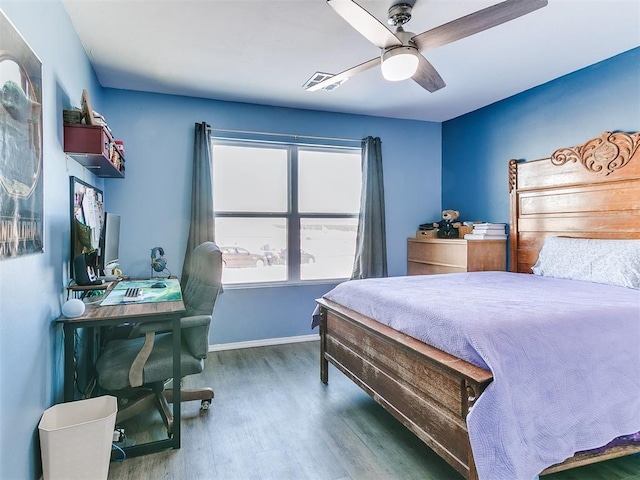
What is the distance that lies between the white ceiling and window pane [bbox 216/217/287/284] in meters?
1.28

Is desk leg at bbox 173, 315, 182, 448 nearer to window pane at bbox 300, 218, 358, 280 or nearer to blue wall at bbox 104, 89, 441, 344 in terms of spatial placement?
blue wall at bbox 104, 89, 441, 344

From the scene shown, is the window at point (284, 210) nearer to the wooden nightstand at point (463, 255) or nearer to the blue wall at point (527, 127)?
the wooden nightstand at point (463, 255)

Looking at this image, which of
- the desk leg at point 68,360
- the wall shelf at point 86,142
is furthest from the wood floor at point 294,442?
the wall shelf at point 86,142

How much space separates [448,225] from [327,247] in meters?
1.39

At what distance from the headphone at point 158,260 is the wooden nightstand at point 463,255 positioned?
281 cm

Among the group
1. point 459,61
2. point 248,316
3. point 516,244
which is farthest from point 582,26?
point 248,316

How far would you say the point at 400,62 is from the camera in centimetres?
209

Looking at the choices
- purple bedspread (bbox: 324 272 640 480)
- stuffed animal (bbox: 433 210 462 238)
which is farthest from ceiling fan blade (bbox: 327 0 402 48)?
stuffed animal (bbox: 433 210 462 238)

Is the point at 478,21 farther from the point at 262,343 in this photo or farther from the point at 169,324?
the point at 262,343

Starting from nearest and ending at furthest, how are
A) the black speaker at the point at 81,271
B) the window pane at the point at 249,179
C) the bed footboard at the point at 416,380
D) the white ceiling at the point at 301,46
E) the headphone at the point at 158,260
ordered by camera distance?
the bed footboard at the point at 416,380 < the black speaker at the point at 81,271 < the white ceiling at the point at 301,46 < the headphone at the point at 158,260 < the window pane at the point at 249,179

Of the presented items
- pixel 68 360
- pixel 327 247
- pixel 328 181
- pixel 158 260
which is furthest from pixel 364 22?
pixel 327 247

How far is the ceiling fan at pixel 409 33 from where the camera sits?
1.75 m

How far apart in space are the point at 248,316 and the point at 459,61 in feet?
10.0

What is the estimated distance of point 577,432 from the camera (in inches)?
61.9
